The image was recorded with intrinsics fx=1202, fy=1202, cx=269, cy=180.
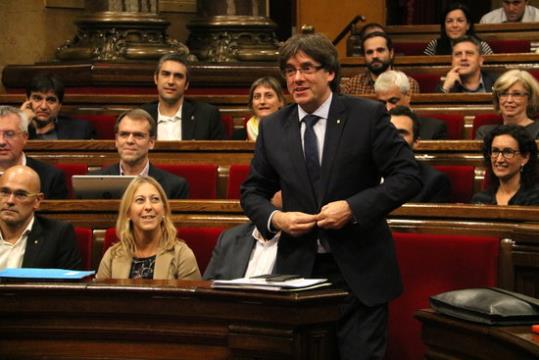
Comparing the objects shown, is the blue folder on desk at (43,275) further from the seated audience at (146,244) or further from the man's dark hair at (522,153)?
the man's dark hair at (522,153)

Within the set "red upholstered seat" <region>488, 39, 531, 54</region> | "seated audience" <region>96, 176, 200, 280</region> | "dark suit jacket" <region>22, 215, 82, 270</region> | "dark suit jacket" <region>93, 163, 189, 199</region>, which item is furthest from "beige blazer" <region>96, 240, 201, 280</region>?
"red upholstered seat" <region>488, 39, 531, 54</region>

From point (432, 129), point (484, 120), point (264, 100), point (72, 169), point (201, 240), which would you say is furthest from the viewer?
point (484, 120)

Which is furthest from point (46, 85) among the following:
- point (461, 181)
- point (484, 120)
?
point (461, 181)

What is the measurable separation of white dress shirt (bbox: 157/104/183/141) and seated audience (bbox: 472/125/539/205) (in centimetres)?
200

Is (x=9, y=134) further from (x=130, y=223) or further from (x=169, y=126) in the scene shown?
(x=169, y=126)

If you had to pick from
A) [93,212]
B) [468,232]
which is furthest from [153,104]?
[468,232]

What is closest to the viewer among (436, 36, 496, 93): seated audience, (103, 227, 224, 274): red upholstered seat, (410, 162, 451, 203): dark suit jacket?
(103, 227, 224, 274): red upholstered seat

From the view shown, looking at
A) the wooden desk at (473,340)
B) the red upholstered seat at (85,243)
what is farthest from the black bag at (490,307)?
the red upholstered seat at (85,243)

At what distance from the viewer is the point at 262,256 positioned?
3.66 metres

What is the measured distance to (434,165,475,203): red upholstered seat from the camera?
4699 mm

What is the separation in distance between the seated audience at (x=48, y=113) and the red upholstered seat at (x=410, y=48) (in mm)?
3838

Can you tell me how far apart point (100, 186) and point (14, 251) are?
469mm

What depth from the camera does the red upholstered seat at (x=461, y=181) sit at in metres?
4.70

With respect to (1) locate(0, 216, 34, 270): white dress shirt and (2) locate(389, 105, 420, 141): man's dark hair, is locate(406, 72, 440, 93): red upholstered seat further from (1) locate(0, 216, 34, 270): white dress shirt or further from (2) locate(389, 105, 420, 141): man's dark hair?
(1) locate(0, 216, 34, 270): white dress shirt
